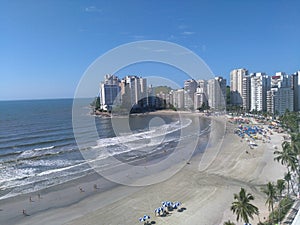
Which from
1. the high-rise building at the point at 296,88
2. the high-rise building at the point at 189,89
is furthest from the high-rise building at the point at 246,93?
the high-rise building at the point at 189,89

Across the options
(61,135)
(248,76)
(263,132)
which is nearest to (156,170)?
(61,135)

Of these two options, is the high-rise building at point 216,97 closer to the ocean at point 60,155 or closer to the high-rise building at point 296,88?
the high-rise building at point 296,88

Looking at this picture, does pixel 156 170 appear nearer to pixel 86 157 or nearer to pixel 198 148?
pixel 86 157

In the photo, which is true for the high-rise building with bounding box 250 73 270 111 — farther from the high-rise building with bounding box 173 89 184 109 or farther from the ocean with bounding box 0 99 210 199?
the ocean with bounding box 0 99 210 199

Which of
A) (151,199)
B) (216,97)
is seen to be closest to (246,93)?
(216,97)

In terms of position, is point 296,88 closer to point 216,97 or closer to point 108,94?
point 216,97

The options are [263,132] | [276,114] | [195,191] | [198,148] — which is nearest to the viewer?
[195,191]

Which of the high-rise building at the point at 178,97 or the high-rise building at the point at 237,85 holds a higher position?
the high-rise building at the point at 237,85
